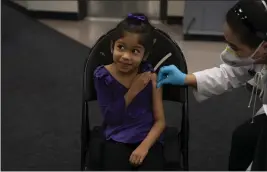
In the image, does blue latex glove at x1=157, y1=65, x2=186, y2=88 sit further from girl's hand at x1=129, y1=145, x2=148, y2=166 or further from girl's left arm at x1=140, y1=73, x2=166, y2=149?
girl's hand at x1=129, y1=145, x2=148, y2=166

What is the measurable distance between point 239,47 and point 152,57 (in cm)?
38

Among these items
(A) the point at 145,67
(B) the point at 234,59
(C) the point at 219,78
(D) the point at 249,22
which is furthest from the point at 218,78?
(D) the point at 249,22

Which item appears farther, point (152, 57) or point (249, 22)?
point (152, 57)

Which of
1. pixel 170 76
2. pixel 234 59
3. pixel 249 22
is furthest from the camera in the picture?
pixel 170 76

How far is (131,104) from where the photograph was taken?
1.54 m

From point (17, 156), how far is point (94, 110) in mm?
471

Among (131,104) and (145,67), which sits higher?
(145,67)

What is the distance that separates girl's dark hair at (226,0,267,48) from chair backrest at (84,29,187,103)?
33cm

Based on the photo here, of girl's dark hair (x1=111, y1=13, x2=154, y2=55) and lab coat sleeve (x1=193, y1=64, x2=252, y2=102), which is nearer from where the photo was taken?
girl's dark hair (x1=111, y1=13, x2=154, y2=55)

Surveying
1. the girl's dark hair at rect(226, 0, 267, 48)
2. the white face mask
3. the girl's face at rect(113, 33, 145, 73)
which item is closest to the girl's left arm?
the girl's face at rect(113, 33, 145, 73)

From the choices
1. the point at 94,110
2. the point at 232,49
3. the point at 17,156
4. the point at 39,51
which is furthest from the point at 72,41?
the point at 232,49

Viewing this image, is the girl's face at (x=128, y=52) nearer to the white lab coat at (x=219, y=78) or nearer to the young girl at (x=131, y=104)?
the young girl at (x=131, y=104)

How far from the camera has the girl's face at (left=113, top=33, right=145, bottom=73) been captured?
145 cm

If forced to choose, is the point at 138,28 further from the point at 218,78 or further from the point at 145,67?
the point at 218,78
